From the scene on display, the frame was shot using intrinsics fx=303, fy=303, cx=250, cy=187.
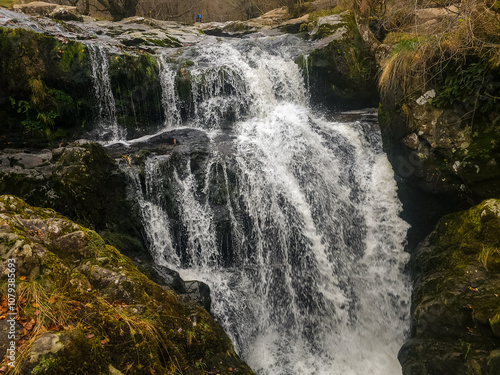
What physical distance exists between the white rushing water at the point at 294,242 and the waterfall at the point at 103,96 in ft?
9.39

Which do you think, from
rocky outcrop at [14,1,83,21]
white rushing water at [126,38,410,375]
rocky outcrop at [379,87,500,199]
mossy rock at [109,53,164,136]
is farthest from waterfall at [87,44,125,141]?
rocky outcrop at [379,87,500,199]

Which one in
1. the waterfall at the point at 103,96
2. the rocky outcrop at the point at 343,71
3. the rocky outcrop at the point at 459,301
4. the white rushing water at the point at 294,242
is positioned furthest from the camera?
the rocky outcrop at the point at 343,71

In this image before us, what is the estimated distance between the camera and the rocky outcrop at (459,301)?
149 inches

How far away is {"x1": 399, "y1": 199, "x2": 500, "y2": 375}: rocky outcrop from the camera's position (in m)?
3.78

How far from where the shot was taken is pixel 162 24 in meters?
15.3

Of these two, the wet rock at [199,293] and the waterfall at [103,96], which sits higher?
the waterfall at [103,96]

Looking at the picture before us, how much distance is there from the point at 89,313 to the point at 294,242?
4648 mm

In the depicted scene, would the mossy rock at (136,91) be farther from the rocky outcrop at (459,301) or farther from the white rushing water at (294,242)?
the rocky outcrop at (459,301)

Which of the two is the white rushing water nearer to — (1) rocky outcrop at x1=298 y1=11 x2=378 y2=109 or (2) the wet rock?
(2) the wet rock

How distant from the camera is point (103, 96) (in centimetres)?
916

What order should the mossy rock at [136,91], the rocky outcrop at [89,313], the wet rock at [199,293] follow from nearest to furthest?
the rocky outcrop at [89,313] → the wet rock at [199,293] → the mossy rock at [136,91]

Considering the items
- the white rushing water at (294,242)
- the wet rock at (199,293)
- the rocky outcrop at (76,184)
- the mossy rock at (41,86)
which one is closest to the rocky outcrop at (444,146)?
the white rushing water at (294,242)

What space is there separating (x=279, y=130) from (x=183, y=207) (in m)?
3.58

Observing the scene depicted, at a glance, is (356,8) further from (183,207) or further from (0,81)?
(0,81)
